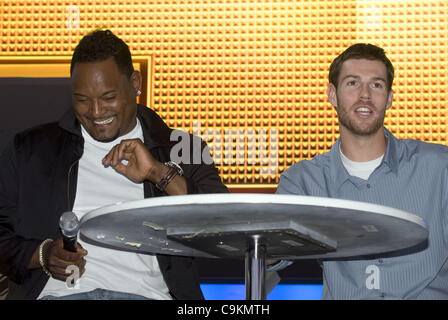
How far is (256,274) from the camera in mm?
1230

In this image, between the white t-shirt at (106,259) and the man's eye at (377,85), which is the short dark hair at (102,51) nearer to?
the white t-shirt at (106,259)

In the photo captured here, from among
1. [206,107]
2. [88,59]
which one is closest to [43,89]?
Answer: [206,107]

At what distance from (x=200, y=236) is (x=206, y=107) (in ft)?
6.46

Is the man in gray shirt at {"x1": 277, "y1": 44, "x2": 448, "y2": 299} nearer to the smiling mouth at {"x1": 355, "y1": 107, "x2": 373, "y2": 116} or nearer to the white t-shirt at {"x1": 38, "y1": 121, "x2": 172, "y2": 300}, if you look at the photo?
the smiling mouth at {"x1": 355, "y1": 107, "x2": 373, "y2": 116}

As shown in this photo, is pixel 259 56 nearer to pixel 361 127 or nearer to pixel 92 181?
pixel 361 127

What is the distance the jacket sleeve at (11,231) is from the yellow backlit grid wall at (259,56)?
1294 mm

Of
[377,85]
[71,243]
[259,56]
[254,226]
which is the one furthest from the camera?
[259,56]

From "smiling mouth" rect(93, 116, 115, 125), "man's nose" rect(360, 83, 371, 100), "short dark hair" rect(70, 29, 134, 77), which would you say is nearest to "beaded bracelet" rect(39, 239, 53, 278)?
"smiling mouth" rect(93, 116, 115, 125)

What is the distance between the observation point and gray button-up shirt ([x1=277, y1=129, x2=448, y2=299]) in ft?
5.40

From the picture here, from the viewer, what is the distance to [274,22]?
10.4 ft

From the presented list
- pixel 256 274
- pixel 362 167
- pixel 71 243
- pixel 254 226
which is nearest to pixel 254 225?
pixel 254 226

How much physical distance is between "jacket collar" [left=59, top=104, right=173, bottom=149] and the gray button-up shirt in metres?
0.40

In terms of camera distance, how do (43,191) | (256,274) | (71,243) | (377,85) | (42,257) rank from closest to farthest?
(256,274)
(71,243)
(42,257)
(43,191)
(377,85)

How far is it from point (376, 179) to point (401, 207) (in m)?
0.09
